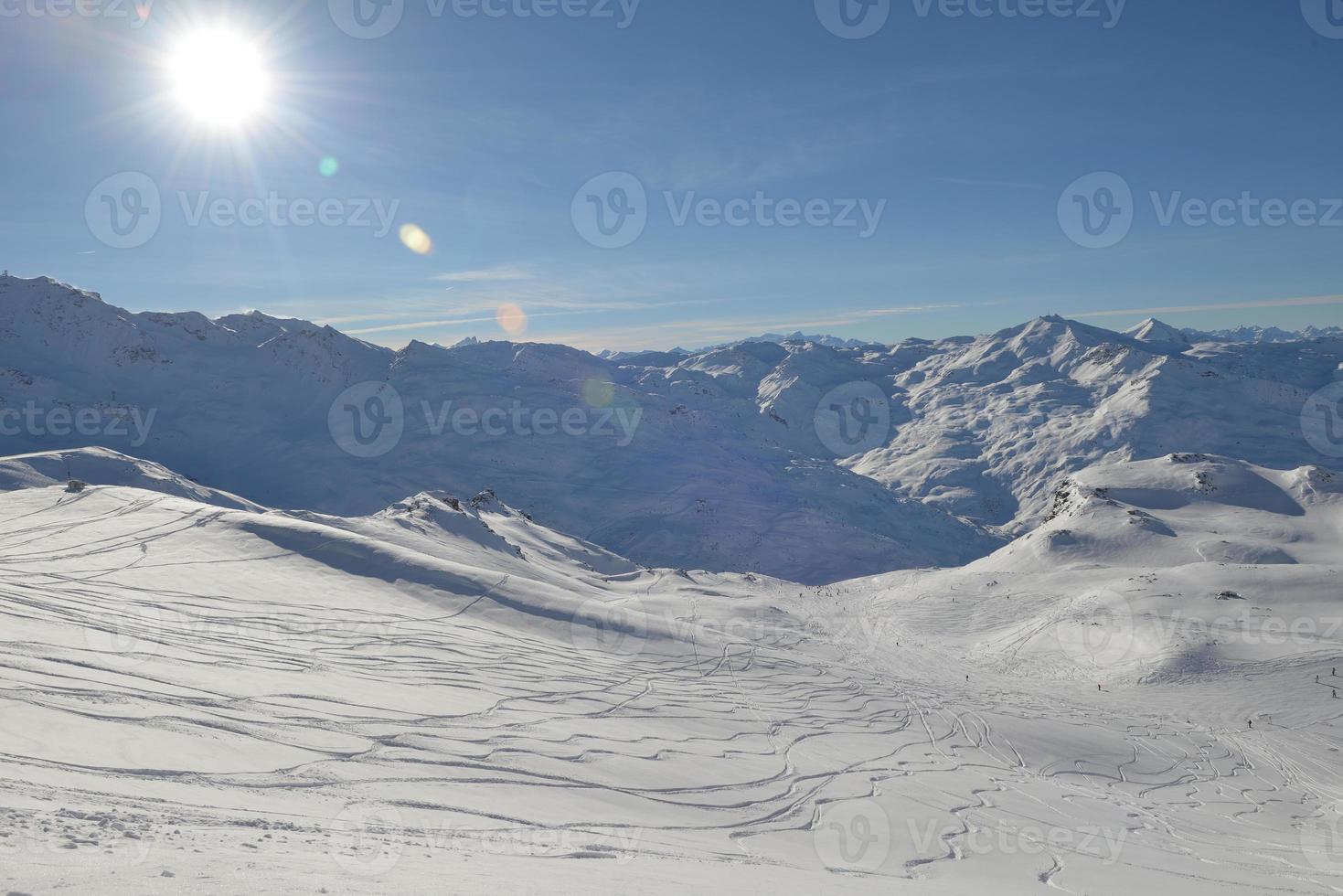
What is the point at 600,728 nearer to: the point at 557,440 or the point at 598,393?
the point at 557,440

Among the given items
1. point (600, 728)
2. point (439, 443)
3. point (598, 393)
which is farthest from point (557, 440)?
point (600, 728)

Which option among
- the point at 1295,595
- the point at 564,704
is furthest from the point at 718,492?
the point at 564,704

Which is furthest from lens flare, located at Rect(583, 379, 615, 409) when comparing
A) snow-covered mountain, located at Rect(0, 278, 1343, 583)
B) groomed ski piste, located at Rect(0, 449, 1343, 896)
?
groomed ski piste, located at Rect(0, 449, 1343, 896)

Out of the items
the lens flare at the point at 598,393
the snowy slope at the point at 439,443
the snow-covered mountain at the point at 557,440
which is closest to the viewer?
the snowy slope at the point at 439,443

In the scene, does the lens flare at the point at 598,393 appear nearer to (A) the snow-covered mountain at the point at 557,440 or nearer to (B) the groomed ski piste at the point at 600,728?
(A) the snow-covered mountain at the point at 557,440

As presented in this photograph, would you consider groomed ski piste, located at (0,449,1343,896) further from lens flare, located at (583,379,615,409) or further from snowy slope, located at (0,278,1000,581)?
lens flare, located at (583,379,615,409)

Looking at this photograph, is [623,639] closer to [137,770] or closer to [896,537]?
[137,770]

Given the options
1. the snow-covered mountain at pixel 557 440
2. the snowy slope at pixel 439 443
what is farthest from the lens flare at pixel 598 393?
the snow-covered mountain at pixel 557 440

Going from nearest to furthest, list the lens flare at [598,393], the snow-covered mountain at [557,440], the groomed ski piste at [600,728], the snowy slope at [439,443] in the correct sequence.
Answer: the groomed ski piste at [600,728] < the snowy slope at [439,443] < the snow-covered mountain at [557,440] < the lens flare at [598,393]
